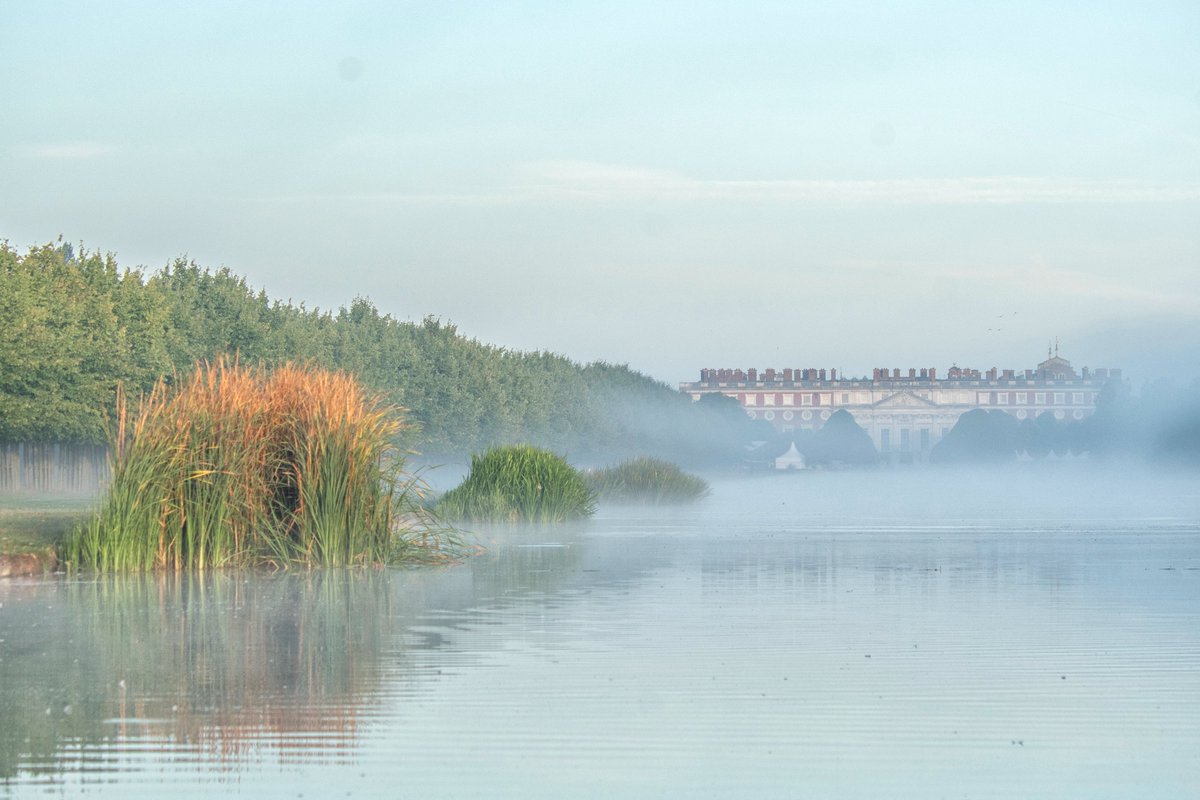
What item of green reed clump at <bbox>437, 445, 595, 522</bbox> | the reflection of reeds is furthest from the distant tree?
the reflection of reeds

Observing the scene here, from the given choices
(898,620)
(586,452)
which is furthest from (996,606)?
(586,452)

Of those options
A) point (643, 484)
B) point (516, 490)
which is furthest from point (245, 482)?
point (643, 484)

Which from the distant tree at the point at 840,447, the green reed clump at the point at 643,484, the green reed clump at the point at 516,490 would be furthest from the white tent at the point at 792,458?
the green reed clump at the point at 516,490

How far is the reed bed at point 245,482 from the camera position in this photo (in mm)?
18391

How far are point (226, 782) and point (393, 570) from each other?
12.2 m

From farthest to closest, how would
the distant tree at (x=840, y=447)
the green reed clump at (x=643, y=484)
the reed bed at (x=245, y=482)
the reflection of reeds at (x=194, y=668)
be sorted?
the distant tree at (x=840, y=447), the green reed clump at (x=643, y=484), the reed bed at (x=245, y=482), the reflection of reeds at (x=194, y=668)

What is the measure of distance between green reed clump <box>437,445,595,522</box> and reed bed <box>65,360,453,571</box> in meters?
11.1

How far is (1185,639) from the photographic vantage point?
1197 centimetres

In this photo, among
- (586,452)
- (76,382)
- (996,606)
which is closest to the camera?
(996,606)

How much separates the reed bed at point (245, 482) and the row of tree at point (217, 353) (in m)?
5.01

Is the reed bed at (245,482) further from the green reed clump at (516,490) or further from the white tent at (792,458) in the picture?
the white tent at (792,458)

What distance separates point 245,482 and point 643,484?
25685mm

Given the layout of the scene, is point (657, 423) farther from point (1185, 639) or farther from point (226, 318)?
point (1185, 639)

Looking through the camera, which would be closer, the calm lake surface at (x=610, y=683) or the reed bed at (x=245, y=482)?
the calm lake surface at (x=610, y=683)
